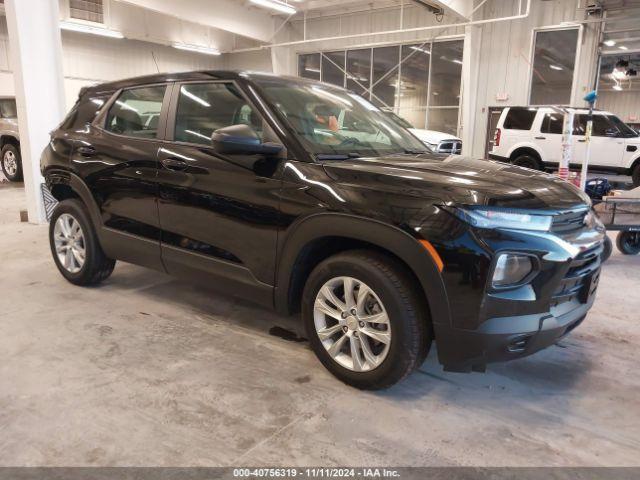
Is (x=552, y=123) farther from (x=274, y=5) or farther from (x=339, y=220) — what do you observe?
(x=339, y=220)

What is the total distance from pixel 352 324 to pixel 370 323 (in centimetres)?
10

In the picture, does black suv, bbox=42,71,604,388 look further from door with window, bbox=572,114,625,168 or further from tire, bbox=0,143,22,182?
door with window, bbox=572,114,625,168

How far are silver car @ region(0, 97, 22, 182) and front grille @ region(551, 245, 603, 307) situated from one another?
10827 millimetres

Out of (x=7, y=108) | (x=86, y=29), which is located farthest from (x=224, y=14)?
(x=7, y=108)

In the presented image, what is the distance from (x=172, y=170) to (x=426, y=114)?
536 inches

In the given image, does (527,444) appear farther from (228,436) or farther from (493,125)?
(493,125)

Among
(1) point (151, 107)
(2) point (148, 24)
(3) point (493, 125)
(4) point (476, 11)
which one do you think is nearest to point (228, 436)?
(1) point (151, 107)

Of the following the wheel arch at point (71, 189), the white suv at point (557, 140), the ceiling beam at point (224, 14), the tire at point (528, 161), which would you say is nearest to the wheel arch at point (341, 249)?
the wheel arch at point (71, 189)

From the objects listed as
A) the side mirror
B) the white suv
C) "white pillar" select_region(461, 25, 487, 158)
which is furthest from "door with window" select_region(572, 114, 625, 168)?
the side mirror

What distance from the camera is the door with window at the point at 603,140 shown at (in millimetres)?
10648

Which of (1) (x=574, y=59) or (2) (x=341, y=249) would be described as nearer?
(2) (x=341, y=249)

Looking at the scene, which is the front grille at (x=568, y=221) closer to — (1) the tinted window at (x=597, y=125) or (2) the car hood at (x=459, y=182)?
(2) the car hood at (x=459, y=182)

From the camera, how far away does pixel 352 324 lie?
243 cm

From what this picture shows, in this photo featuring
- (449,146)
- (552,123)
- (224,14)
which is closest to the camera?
(449,146)
